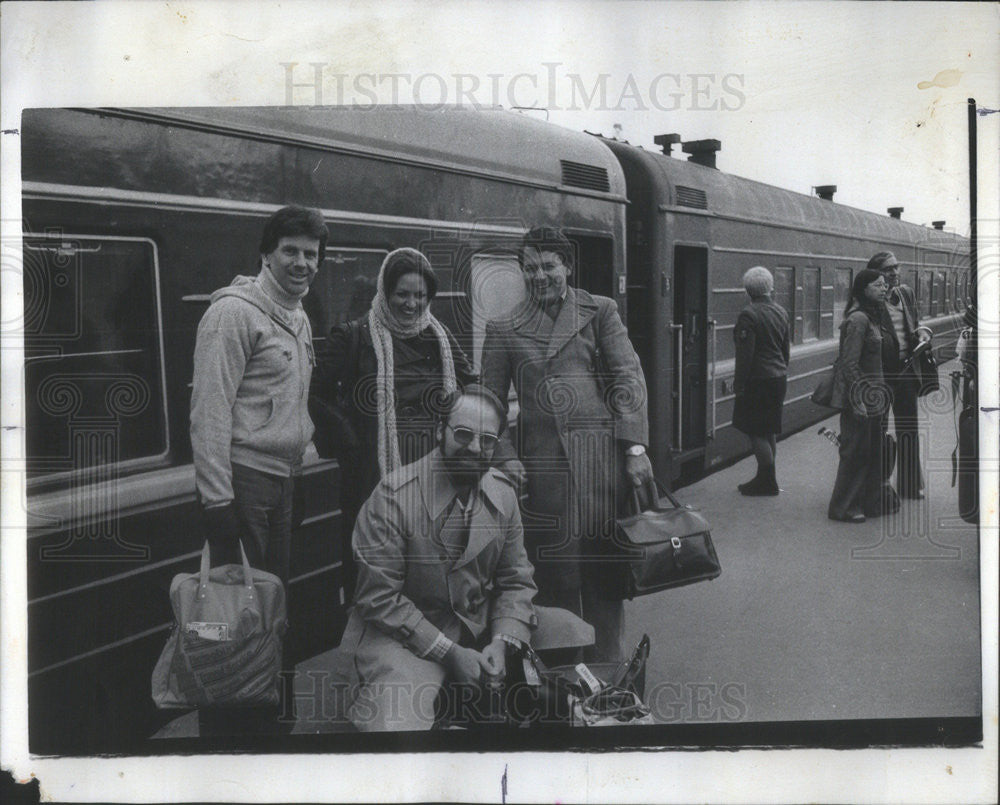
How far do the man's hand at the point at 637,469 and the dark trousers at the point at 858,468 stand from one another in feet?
2.48

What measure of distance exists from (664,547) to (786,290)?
1.11 meters

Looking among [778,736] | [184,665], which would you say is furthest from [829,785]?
[184,665]

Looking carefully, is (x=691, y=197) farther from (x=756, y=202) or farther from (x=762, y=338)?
(x=762, y=338)

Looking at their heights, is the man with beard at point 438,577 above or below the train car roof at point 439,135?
below

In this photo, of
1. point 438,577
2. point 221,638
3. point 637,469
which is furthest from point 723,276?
point 221,638

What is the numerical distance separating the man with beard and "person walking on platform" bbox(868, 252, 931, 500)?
61.2 inches

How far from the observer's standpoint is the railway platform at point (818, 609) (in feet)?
11.8

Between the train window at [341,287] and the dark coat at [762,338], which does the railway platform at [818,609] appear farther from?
the train window at [341,287]

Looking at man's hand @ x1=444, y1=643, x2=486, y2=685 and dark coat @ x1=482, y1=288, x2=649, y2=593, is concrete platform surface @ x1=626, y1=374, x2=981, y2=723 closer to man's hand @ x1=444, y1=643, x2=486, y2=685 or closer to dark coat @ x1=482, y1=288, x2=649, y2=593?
dark coat @ x1=482, y1=288, x2=649, y2=593

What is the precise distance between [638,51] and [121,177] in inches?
72.6

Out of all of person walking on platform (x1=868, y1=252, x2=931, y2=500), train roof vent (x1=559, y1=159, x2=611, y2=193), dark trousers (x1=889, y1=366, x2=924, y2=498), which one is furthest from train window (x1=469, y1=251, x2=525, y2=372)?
dark trousers (x1=889, y1=366, x2=924, y2=498)

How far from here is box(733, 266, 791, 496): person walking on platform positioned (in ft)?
12.1

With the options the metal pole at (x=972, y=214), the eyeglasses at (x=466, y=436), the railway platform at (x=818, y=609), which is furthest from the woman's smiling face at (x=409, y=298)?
the metal pole at (x=972, y=214)

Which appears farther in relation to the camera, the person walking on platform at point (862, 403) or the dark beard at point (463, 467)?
the person walking on platform at point (862, 403)
